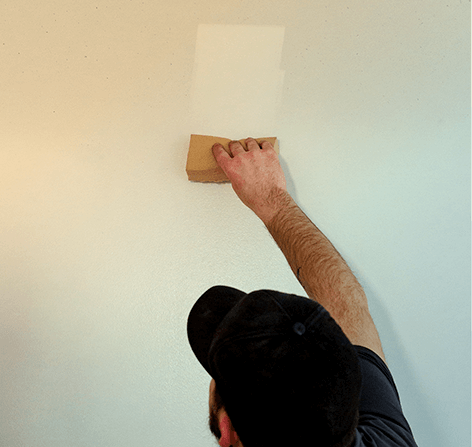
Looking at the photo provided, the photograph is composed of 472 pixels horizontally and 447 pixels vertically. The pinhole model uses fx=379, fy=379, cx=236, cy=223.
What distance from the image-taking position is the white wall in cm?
108

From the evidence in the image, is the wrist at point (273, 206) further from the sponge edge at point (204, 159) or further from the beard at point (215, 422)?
the beard at point (215, 422)

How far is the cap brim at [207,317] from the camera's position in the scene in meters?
0.75

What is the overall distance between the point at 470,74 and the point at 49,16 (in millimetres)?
1276

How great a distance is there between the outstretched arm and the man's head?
0.85 feet

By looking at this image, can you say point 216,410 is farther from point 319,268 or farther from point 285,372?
point 319,268

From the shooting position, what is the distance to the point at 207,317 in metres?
0.78

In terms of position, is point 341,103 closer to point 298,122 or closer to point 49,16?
point 298,122

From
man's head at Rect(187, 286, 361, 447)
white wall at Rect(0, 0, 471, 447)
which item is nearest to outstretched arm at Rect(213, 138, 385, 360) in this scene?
white wall at Rect(0, 0, 471, 447)

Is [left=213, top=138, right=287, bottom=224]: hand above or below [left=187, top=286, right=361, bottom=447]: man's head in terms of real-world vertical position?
above

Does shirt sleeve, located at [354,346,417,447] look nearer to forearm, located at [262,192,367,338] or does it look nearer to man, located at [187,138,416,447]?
man, located at [187,138,416,447]

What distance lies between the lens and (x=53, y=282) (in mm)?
1079

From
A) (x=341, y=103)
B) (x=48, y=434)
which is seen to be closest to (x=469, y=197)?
(x=341, y=103)

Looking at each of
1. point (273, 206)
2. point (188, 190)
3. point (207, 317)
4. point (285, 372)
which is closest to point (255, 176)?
point (273, 206)

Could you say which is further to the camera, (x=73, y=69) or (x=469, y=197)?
(x=469, y=197)
